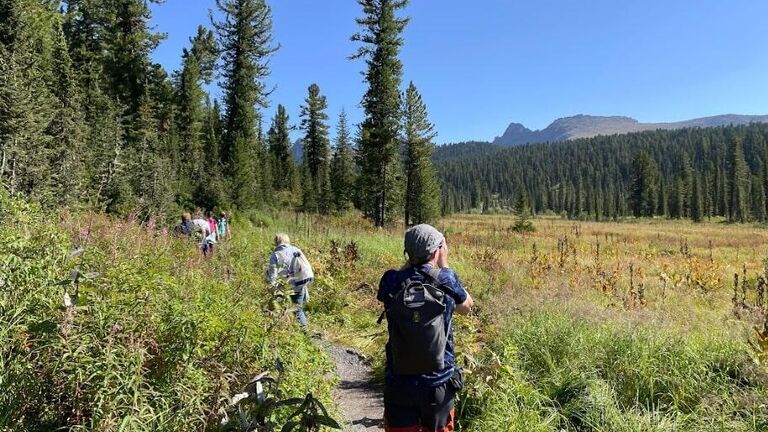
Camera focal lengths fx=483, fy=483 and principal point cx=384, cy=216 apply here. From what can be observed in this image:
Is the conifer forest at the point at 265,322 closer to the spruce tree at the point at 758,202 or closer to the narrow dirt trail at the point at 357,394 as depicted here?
the narrow dirt trail at the point at 357,394

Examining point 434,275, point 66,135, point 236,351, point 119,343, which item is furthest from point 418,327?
point 66,135

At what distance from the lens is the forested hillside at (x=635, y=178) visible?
3634 inches

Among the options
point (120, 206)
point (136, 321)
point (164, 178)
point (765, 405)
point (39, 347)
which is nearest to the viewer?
point (39, 347)

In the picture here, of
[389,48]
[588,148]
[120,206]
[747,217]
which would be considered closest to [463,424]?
[120,206]

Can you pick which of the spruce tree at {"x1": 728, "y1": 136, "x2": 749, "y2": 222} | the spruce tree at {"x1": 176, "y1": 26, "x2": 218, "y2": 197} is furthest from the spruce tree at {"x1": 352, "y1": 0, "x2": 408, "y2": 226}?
the spruce tree at {"x1": 728, "y1": 136, "x2": 749, "y2": 222}

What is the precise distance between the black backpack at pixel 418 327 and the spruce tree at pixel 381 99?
2451cm

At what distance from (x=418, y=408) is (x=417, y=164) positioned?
104ft

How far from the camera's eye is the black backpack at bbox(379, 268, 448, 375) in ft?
9.30

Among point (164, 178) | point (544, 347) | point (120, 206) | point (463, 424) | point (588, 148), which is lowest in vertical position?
point (463, 424)

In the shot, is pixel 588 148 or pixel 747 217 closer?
pixel 747 217

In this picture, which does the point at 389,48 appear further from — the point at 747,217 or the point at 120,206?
the point at 747,217

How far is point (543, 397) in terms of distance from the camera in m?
4.35

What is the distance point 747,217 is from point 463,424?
102 meters

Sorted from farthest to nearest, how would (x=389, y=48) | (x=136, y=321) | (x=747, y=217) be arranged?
(x=747, y=217) < (x=389, y=48) < (x=136, y=321)
